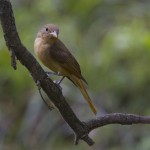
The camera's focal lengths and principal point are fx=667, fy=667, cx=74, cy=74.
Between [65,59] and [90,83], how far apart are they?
1.56 metres

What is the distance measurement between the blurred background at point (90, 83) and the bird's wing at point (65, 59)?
1076mm

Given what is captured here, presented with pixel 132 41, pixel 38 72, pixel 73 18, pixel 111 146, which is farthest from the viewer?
pixel 73 18

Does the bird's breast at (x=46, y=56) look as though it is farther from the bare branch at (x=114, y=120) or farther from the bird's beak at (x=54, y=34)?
the bare branch at (x=114, y=120)

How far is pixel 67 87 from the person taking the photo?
152 inches

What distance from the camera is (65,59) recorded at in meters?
2.38

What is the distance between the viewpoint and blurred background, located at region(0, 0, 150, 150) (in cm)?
363

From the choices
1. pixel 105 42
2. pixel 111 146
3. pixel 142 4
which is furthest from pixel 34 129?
pixel 142 4

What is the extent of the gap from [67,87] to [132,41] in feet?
1.81

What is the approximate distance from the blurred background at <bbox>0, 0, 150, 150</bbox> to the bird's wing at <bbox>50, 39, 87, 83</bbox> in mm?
1076

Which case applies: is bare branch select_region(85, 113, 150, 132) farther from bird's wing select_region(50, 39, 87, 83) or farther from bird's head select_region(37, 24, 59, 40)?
bird's head select_region(37, 24, 59, 40)

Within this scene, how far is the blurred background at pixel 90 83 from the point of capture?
3.63 metres

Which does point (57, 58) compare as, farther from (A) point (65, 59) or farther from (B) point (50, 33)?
(B) point (50, 33)

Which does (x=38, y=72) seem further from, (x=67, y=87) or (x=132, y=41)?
(x=67, y=87)

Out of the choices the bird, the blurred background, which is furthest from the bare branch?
the blurred background
